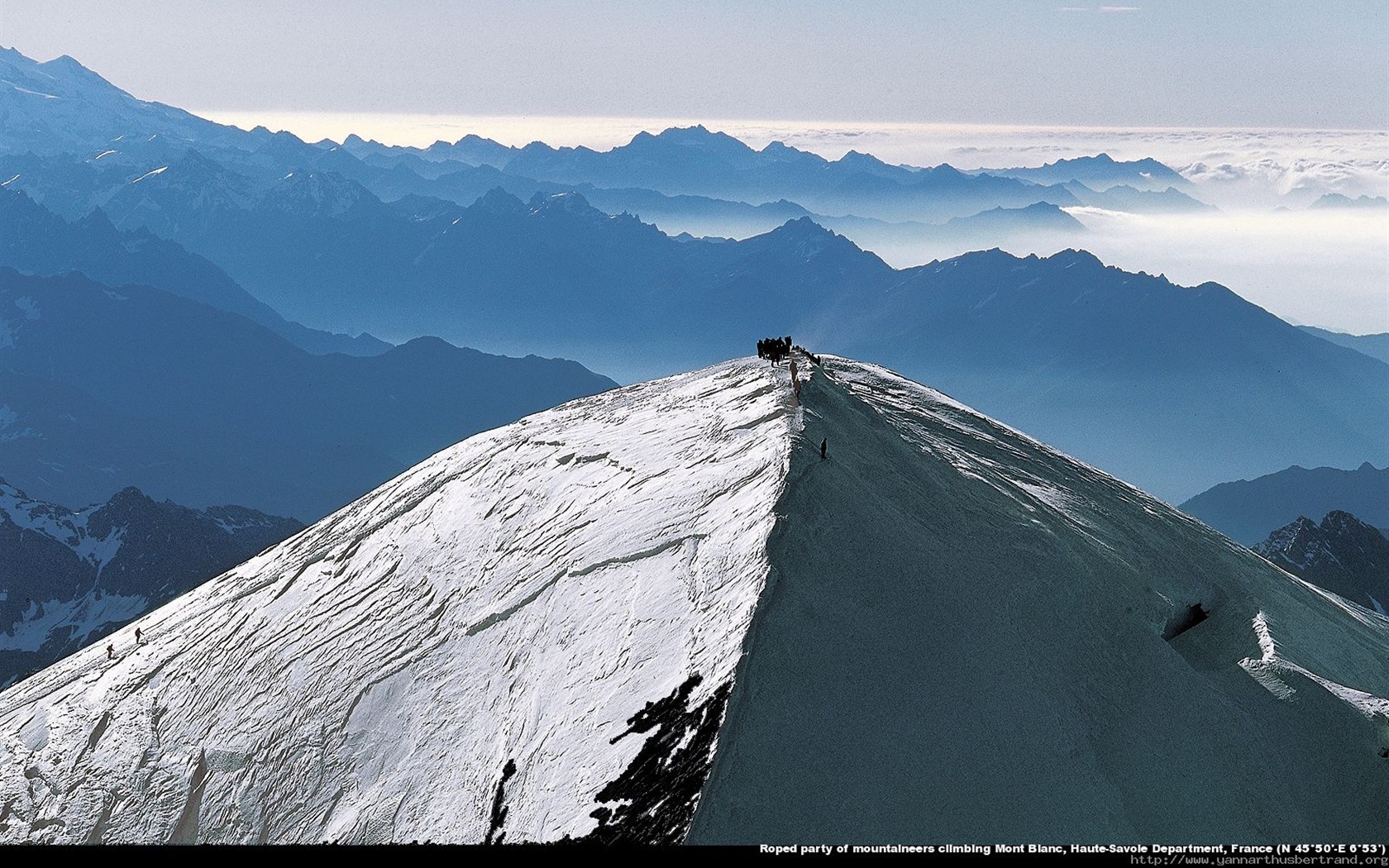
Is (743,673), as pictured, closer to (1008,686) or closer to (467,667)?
(1008,686)

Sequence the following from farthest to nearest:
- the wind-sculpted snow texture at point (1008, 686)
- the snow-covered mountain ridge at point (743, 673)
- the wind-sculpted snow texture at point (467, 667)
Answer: the wind-sculpted snow texture at point (467, 667), the snow-covered mountain ridge at point (743, 673), the wind-sculpted snow texture at point (1008, 686)

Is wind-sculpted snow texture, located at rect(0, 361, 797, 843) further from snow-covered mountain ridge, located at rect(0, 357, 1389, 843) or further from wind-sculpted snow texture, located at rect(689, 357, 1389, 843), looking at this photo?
wind-sculpted snow texture, located at rect(689, 357, 1389, 843)

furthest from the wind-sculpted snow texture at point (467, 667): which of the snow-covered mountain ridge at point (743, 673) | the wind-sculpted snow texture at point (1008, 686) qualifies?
the wind-sculpted snow texture at point (1008, 686)

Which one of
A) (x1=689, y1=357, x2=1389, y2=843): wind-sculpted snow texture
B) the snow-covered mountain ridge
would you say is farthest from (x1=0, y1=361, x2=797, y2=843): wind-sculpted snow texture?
(x1=689, y1=357, x2=1389, y2=843): wind-sculpted snow texture

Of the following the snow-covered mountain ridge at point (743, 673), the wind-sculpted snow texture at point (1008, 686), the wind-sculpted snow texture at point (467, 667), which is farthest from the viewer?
the wind-sculpted snow texture at point (467, 667)

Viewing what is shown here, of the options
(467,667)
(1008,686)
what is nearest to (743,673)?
(1008,686)

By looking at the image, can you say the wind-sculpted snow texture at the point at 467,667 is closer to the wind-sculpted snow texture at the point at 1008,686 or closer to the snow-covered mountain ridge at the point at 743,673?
the snow-covered mountain ridge at the point at 743,673

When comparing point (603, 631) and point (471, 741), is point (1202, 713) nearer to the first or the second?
point (603, 631)
